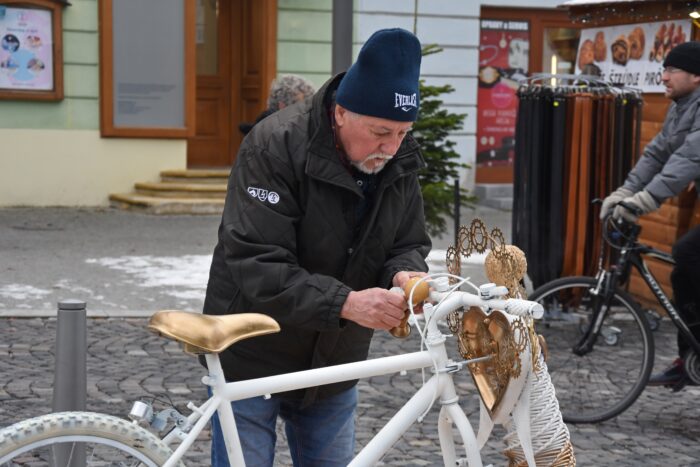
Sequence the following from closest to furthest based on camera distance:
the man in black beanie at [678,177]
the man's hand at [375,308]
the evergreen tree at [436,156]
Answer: the man's hand at [375,308] → the man in black beanie at [678,177] → the evergreen tree at [436,156]

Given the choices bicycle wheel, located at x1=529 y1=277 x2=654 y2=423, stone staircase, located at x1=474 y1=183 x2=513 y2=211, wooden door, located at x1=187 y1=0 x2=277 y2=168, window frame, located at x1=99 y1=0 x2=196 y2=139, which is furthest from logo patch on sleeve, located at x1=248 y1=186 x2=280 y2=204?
stone staircase, located at x1=474 y1=183 x2=513 y2=211

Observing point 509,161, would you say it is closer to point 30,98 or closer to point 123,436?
point 30,98

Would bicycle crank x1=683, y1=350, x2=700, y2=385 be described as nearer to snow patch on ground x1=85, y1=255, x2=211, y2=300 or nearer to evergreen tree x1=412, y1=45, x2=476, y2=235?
evergreen tree x1=412, y1=45, x2=476, y2=235

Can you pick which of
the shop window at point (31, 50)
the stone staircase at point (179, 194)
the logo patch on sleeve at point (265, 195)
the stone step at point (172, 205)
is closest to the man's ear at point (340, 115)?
the logo patch on sleeve at point (265, 195)

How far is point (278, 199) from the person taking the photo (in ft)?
10.3

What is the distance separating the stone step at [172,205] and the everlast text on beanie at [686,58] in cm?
776

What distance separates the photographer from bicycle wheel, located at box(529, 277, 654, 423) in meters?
6.17

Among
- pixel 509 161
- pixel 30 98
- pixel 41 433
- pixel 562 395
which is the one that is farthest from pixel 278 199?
pixel 509 161

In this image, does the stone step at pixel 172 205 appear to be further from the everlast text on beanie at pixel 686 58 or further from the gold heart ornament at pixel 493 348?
the gold heart ornament at pixel 493 348

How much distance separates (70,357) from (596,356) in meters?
3.59

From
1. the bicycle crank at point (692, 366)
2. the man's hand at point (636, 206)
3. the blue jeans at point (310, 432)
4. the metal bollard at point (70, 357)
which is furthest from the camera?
the man's hand at point (636, 206)

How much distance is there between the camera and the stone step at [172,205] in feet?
45.7

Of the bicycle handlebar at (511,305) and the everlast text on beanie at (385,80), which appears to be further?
the everlast text on beanie at (385,80)

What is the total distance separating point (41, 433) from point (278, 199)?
2.78ft
